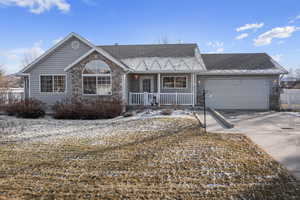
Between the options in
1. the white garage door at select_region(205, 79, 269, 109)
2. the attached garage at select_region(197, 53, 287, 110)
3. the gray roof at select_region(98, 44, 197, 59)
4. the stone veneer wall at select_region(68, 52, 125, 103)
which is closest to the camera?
the stone veneer wall at select_region(68, 52, 125, 103)

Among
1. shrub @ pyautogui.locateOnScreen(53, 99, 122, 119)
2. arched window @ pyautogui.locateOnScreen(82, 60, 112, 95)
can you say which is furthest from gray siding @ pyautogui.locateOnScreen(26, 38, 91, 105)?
shrub @ pyautogui.locateOnScreen(53, 99, 122, 119)

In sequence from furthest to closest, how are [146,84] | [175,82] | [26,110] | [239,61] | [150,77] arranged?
1. [239,61]
2. [146,84]
3. [150,77]
4. [175,82]
5. [26,110]

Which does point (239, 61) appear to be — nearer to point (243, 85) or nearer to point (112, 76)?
point (243, 85)

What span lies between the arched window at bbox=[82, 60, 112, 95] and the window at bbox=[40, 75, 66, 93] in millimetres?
1942

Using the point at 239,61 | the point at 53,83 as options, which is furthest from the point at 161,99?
the point at 53,83

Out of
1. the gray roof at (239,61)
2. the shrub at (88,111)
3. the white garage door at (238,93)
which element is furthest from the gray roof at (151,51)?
the shrub at (88,111)

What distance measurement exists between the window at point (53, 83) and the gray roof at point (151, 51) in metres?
4.59

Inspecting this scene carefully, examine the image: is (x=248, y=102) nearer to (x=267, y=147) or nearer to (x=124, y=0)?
(x=267, y=147)

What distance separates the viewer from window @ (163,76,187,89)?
14555mm

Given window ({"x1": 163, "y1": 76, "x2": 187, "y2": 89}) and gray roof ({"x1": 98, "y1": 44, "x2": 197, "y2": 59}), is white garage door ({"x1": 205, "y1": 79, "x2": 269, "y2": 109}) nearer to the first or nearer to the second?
window ({"x1": 163, "y1": 76, "x2": 187, "y2": 89})

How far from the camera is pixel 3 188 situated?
3.18 meters

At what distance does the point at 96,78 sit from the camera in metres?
12.5

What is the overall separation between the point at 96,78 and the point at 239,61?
11.7 m

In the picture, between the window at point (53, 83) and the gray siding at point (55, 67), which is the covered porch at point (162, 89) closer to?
the gray siding at point (55, 67)
